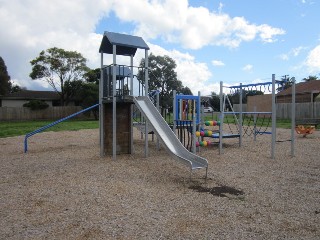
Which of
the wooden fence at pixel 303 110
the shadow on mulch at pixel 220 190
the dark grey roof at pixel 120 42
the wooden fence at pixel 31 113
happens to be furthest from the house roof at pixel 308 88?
the shadow on mulch at pixel 220 190

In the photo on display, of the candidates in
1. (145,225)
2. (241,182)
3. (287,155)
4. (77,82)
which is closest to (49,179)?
(145,225)

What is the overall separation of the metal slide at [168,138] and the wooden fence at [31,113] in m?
27.7

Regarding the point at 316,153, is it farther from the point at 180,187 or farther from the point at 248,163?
the point at 180,187

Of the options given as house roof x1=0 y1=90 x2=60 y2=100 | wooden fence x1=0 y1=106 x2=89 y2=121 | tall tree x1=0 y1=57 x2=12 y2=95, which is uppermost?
tall tree x1=0 y1=57 x2=12 y2=95

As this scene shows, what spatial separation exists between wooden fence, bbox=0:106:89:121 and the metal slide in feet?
91.0

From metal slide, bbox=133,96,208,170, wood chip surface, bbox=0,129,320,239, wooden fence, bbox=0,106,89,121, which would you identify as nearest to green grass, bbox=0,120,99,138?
wood chip surface, bbox=0,129,320,239

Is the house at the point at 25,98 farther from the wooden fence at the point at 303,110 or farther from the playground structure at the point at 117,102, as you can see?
the playground structure at the point at 117,102

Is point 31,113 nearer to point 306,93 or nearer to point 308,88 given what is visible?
point 306,93

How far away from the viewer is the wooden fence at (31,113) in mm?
31781

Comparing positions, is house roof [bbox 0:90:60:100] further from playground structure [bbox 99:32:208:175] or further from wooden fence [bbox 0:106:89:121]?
playground structure [bbox 99:32:208:175]

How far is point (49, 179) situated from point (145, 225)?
322cm

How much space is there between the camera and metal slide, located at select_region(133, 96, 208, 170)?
621cm

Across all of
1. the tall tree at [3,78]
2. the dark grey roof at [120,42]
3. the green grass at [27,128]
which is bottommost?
the green grass at [27,128]

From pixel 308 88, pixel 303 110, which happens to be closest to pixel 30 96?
pixel 303 110
